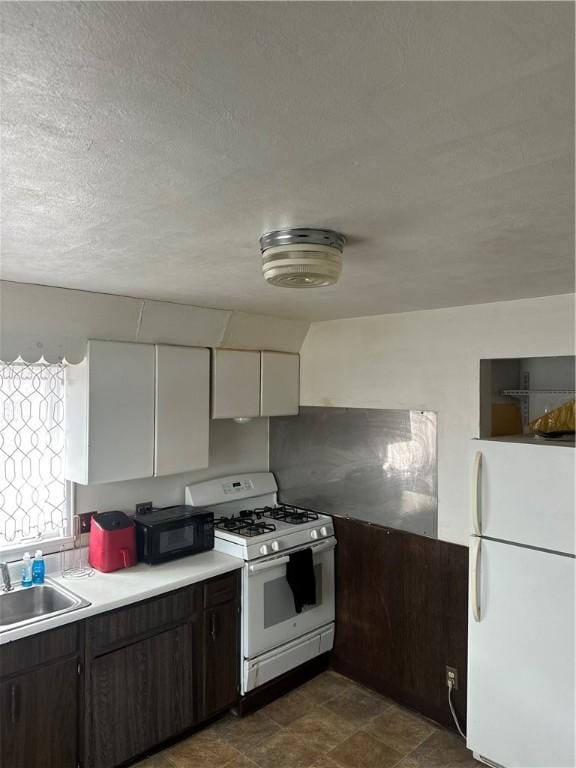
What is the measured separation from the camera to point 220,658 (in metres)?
2.95

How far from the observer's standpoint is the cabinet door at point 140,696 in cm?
246

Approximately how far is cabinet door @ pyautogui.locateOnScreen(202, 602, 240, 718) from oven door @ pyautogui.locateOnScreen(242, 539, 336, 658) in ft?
0.22

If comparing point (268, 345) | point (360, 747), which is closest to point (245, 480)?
point (268, 345)

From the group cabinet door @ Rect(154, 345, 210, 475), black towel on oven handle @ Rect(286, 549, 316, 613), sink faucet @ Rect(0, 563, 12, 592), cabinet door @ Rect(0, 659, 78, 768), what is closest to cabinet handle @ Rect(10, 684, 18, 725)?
cabinet door @ Rect(0, 659, 78, 768)

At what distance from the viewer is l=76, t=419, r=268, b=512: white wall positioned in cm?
310

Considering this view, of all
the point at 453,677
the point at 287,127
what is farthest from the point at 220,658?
the point at 287,127

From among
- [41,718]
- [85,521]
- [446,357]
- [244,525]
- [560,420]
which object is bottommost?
[41,718]

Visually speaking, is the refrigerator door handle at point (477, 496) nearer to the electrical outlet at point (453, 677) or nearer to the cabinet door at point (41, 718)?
the electrical outlet at point (453, 677)

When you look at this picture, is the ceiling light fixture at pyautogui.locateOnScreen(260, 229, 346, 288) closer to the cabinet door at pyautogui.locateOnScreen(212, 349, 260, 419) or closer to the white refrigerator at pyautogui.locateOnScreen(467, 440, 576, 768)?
the white refrigerator at pyautogui.locateOnScreen(467, 440, 576, 768)

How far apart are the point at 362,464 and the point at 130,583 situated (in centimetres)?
155

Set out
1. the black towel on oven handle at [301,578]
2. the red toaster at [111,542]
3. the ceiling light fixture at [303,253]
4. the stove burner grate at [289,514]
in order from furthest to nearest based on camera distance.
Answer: the stove burner grate at [289,514] → the black towel on oven handle at [301,578] → the red toaster at [111,542] → the ceiling light fixture at [303,253]

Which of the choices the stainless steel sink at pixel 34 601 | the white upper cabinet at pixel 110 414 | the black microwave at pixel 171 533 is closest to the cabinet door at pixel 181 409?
the white upper cabinet at pixel 110 414

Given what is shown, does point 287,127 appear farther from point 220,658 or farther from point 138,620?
point 220,658

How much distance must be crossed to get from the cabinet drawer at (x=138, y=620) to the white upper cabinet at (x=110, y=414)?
666 mm
